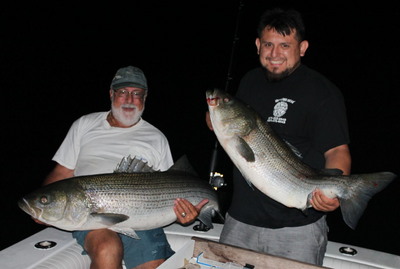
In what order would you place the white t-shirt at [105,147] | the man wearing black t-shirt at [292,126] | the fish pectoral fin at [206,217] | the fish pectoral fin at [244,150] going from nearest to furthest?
the fish pectoral fin at [244,150]
the man wearing black t-shirt at [292,126]
the fish pectoral fin at [206,217]
the white t-shirt at [105,147]

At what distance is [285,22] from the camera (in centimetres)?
277

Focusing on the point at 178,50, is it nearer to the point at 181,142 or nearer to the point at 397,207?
the point at 181,142

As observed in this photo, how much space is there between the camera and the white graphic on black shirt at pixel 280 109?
2814 mm

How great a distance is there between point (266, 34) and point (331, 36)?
30876mm

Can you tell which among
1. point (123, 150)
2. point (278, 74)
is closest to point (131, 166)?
point (123, 150)

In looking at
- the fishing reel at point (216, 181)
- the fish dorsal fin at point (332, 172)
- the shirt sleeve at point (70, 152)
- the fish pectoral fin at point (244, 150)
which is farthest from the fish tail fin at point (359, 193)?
the shirt sleeve at point (70, 152)

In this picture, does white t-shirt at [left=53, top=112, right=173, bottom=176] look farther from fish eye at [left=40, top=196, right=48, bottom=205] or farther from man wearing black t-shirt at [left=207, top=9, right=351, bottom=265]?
man wearing black t-shirt at [left=207, top=9, right=351, bottom=265]

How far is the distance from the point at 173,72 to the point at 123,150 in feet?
95.5

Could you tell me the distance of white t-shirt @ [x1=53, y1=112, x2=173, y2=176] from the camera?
3482 millimetres

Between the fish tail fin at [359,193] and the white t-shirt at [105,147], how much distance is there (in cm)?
189

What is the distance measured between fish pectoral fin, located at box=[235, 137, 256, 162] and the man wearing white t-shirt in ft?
2.80

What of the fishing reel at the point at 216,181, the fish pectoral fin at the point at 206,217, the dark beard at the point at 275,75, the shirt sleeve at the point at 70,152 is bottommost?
the fish pectoral fin at the point at 206,217

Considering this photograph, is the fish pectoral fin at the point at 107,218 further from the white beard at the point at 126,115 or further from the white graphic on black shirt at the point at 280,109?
the white graphic on black shirt at the point at 280,109

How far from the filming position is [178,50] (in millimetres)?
35781
